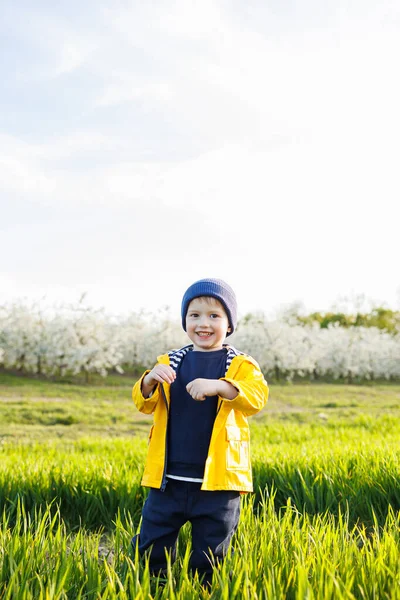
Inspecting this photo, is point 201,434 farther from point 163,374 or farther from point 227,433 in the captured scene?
point 163,374

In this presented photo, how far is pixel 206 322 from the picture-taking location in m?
2.94

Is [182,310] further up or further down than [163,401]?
further up

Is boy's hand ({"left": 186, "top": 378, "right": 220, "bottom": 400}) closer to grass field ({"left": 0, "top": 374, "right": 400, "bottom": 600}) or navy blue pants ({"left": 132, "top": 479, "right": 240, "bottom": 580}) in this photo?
navy blue pants ({"left": 132, "top": 479, "right": 240, "bottom": 580})

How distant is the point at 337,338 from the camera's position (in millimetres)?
44625

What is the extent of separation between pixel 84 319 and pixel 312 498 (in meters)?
32.4

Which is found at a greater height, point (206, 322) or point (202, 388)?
point (206, 322)

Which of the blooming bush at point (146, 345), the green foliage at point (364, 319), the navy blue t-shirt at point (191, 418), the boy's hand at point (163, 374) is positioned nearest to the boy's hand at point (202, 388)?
the boy's hand at point (163, 374)

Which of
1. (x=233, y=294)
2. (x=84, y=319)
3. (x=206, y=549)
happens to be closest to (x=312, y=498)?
(x=206, y=549)

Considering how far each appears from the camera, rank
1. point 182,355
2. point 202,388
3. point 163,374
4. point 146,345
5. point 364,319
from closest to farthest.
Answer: point 202,388 → point 163,374 → point 182,355 → point 146,345 → point 364,319

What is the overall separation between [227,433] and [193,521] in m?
0.49

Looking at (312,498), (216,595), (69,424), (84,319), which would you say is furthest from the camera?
(84,319)

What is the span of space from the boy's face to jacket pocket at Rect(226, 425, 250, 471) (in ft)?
1.55

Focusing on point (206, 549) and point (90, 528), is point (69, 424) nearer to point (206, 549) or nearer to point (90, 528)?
point (90, 528)

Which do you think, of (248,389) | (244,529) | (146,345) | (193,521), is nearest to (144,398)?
(248,389)
